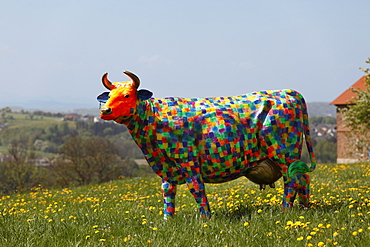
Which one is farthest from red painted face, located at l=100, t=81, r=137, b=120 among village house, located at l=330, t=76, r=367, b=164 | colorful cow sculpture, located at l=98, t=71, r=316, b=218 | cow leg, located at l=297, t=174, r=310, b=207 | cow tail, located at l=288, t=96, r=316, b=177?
village house, located at l=330, t=76, r=367, b=164

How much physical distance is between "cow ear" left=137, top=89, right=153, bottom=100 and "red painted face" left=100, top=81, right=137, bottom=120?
0.23 ft

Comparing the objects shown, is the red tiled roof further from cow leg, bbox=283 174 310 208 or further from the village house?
cow leg, bbox=283 174 310 208

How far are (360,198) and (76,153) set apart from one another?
114ft

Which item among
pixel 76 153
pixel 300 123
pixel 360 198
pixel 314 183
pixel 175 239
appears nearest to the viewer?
pixel 175 239

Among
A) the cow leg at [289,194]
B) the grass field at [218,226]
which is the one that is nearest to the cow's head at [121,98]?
the grass field at [218,226]

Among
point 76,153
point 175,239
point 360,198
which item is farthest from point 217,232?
point 76,153

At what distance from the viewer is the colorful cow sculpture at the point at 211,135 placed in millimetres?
6512

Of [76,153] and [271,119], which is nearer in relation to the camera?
[271,119]

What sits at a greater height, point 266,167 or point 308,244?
point 266,167

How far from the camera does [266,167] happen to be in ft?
22.7

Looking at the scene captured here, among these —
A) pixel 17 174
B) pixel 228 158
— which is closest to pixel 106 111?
pixel 228 158

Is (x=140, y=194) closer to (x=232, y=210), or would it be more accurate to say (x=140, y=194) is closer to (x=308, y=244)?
(x=232, y=210)

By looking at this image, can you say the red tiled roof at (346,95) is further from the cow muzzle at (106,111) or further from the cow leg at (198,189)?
the cow muzzle at (106,111)

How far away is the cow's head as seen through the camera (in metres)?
6.18
